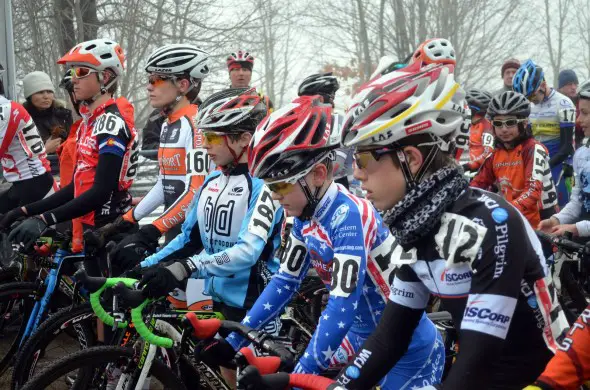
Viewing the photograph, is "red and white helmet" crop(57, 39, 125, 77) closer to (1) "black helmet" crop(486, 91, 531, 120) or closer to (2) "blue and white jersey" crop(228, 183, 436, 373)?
(2) "blue and white jersey" crop(228, 183, 436, 373)

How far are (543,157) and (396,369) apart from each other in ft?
12.7

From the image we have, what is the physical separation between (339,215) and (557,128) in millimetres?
6667

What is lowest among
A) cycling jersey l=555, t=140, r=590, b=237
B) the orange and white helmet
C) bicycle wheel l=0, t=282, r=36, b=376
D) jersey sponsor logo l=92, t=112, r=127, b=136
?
bicycle wheel l=0, t=282, r=36, b=376

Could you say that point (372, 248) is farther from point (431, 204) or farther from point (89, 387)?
point (89, 387)

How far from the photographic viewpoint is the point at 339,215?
3.10 meters

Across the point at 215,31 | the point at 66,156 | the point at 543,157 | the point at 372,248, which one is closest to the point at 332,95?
the point at 543,157

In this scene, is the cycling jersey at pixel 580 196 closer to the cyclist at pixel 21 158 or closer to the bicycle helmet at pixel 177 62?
the bicycle helmet at pixel 177 62

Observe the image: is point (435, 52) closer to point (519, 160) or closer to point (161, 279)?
point (519, 160)

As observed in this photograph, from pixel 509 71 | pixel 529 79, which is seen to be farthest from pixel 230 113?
pixel 509 71

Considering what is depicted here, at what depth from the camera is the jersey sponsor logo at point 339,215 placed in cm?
309

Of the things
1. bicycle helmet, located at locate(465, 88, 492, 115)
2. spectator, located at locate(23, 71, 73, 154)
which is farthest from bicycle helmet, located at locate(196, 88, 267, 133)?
bicycle helmet, located at locate(465, 88, 492, 115)

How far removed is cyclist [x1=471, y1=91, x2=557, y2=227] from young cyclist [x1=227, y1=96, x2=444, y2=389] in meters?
3.38

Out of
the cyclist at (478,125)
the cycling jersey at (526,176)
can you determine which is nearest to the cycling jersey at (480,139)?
the cyclist at (478,125)

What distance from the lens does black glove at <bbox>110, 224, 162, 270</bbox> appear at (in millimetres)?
4158
